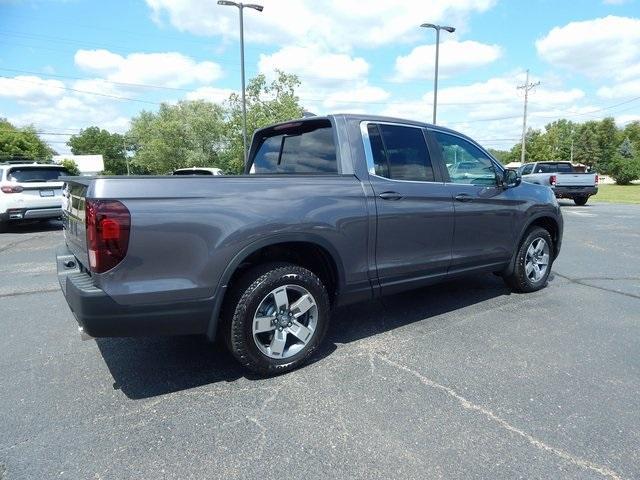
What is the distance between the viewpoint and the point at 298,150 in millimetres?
4047

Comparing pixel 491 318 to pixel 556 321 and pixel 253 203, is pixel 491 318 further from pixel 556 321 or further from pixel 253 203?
pixel 253 203

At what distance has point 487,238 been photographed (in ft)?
14.8

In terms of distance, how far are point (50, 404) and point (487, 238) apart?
3960mm

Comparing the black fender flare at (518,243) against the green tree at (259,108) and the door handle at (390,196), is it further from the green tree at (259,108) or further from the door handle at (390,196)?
the green tree at (259,108)

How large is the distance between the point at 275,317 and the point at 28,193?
31.1 ft

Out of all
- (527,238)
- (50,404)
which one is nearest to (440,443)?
(50,404)

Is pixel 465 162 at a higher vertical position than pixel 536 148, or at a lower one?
lower

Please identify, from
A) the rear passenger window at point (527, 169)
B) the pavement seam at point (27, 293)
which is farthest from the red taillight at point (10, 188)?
the rear passenger window at point (527, 169)

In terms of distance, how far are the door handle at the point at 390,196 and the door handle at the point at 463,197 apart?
773mm

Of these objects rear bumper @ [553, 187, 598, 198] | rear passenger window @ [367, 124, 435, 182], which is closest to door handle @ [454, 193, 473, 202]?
rear passenger window @ [367, 124, 435, 182]

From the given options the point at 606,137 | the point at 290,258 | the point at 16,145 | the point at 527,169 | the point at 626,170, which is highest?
the point at 606,137

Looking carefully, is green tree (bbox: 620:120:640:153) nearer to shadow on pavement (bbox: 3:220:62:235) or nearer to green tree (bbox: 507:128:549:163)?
green tree (bbox: 507:128:549:163)

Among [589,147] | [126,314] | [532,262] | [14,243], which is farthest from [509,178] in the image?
[589,147]

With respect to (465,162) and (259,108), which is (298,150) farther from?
(259,108)
